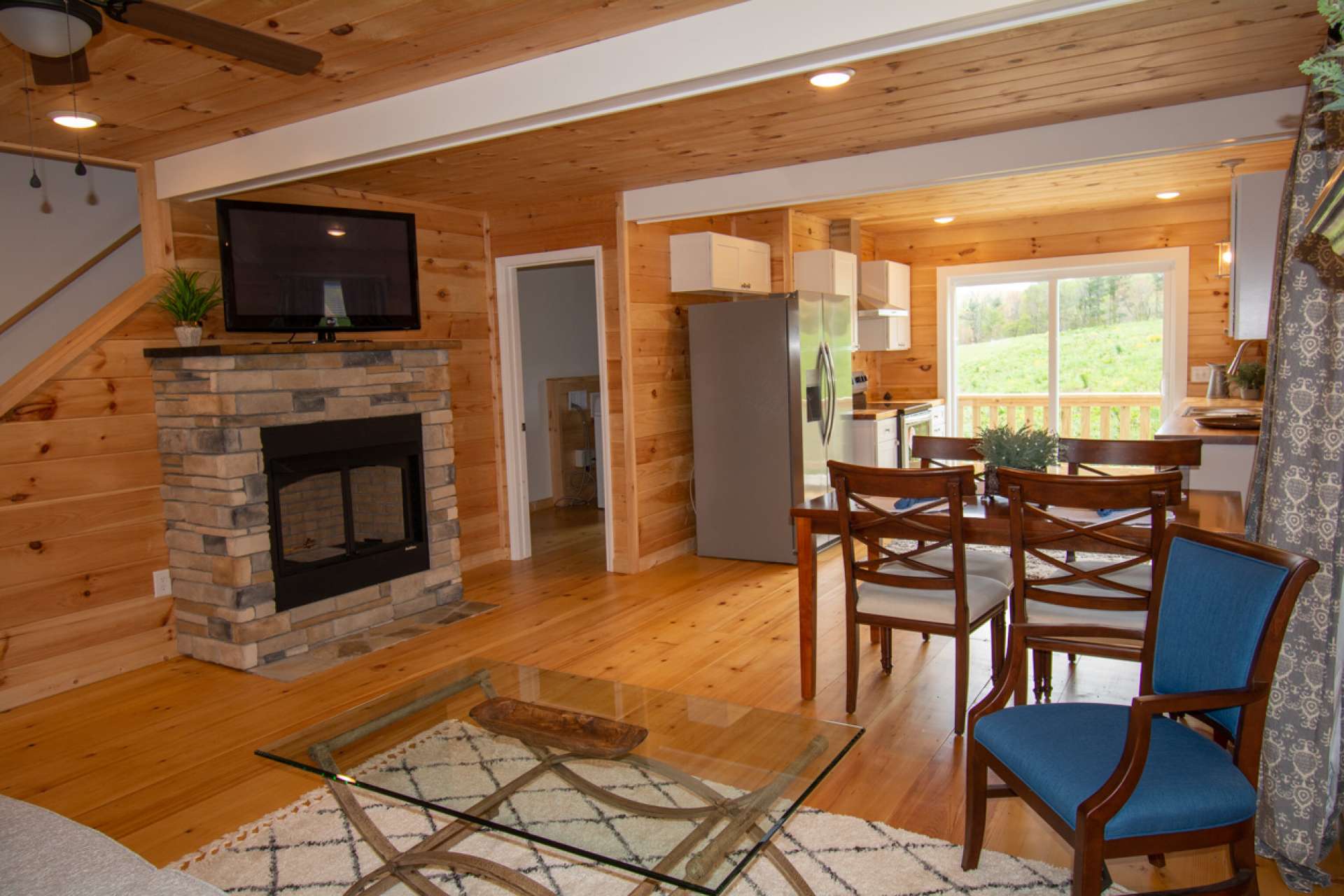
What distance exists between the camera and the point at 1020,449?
126 inches

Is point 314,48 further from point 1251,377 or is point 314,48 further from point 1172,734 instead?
point 1251,377

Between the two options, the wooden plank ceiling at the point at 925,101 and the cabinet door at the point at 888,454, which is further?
the cabinet door at the point at 888,454

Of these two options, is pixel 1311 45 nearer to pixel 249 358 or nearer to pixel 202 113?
pixel 202 113

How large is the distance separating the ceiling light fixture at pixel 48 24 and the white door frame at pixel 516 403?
147 inches

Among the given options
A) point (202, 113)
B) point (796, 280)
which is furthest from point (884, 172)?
point (202, 113)

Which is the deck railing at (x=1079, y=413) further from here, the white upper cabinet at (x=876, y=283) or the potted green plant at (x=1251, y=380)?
the white upper cabinet at (x=876, y=283)

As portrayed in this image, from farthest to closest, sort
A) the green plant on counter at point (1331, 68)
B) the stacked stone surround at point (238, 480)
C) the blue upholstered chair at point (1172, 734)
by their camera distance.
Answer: the stacked stone surround at point (238, 480) → the blue upholstered chair at point (1172, 734) → the green plant on counter at point (1331, 68)

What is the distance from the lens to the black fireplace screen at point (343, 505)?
13.7ft

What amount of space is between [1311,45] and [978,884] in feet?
9.76

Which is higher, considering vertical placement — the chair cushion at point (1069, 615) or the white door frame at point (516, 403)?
the white door frame at point (516, 403)

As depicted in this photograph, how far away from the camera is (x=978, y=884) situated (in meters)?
2.26

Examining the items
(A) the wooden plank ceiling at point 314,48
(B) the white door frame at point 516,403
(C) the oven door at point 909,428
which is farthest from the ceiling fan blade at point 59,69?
(C) the oven door at point 909,428

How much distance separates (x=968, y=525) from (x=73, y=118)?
11.7 feet

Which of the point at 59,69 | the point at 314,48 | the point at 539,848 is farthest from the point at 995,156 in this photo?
the point at 59,69
